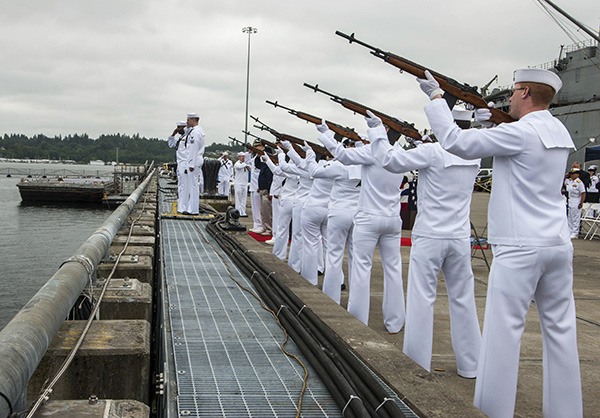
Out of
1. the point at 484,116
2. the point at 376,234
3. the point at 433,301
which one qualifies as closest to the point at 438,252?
the point at 433,301

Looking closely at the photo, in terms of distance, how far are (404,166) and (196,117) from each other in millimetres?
8987

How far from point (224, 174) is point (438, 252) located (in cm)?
2431

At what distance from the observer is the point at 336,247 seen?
7668 millimetres

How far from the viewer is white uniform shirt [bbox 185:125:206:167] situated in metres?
13.5

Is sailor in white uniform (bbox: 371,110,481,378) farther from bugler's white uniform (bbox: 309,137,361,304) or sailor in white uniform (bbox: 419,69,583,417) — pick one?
bugler's white uniform (bbox: 309,137,361,304)

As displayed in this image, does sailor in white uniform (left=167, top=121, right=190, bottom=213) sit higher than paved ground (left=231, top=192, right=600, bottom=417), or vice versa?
sailor in white uniform (left=167, top=121, right=190, bottom=213)

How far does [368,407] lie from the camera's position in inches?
123

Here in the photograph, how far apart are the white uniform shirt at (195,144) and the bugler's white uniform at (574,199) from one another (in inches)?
436

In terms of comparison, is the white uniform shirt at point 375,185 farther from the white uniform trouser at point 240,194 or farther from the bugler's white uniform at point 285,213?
the white uniform trouser at point 240,194

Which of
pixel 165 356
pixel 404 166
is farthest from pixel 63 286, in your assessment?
pixel 404 166

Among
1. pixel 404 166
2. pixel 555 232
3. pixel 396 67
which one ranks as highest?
pixel 396 67

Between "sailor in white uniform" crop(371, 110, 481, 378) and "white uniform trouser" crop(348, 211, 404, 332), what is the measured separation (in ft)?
3.63

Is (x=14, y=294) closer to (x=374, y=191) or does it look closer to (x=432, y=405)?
(x=374, y=191)

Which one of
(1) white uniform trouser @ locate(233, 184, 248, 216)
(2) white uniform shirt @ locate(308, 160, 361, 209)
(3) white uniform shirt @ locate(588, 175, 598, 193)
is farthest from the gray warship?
A: (2) white uniform shirt @ locate(308, 160, 361, 209)
